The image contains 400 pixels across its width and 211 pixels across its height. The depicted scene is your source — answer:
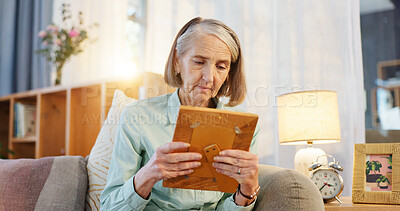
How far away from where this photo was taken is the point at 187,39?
1267 millimetres

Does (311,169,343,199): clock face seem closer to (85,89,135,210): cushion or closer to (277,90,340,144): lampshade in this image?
A: (277,90,340,144): lampshade

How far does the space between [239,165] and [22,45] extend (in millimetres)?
2950

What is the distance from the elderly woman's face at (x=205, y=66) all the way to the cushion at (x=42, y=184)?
1.96 ft

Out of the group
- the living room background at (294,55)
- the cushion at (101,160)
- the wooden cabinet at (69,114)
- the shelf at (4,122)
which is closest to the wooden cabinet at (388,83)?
the living room background at (294,55)

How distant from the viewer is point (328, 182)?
145cm

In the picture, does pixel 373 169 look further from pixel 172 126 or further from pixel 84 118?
pixel 84 118

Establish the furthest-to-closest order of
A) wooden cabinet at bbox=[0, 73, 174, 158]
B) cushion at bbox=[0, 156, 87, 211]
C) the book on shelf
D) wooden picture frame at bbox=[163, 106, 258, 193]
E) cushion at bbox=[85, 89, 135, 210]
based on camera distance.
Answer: the book on shelf < wooden cabinet at bbox=[0, 73, 174, 158] < cushion at bbox=[85, 89, 135, 210] < cushion at bbox=[0, 156, 87, 211] < wooden picture frame at bbox=[163, 106, 258, 193]

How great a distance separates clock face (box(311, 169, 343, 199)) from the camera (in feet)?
4.66

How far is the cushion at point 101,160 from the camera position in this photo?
1480mm

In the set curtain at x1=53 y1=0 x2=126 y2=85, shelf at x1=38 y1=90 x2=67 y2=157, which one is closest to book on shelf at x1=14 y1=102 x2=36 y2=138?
shelf at x1=38 y1=90 x2=67 y2=157

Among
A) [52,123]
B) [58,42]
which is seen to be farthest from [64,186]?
[58,42]

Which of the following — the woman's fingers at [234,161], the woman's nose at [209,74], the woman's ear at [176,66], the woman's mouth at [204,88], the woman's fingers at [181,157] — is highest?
the woman's ear at [176,66]

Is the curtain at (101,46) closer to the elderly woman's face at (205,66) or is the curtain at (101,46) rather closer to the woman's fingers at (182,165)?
the elderly woman's face at (205,66)

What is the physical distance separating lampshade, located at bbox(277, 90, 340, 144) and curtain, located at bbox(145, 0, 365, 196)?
1.29 feet
